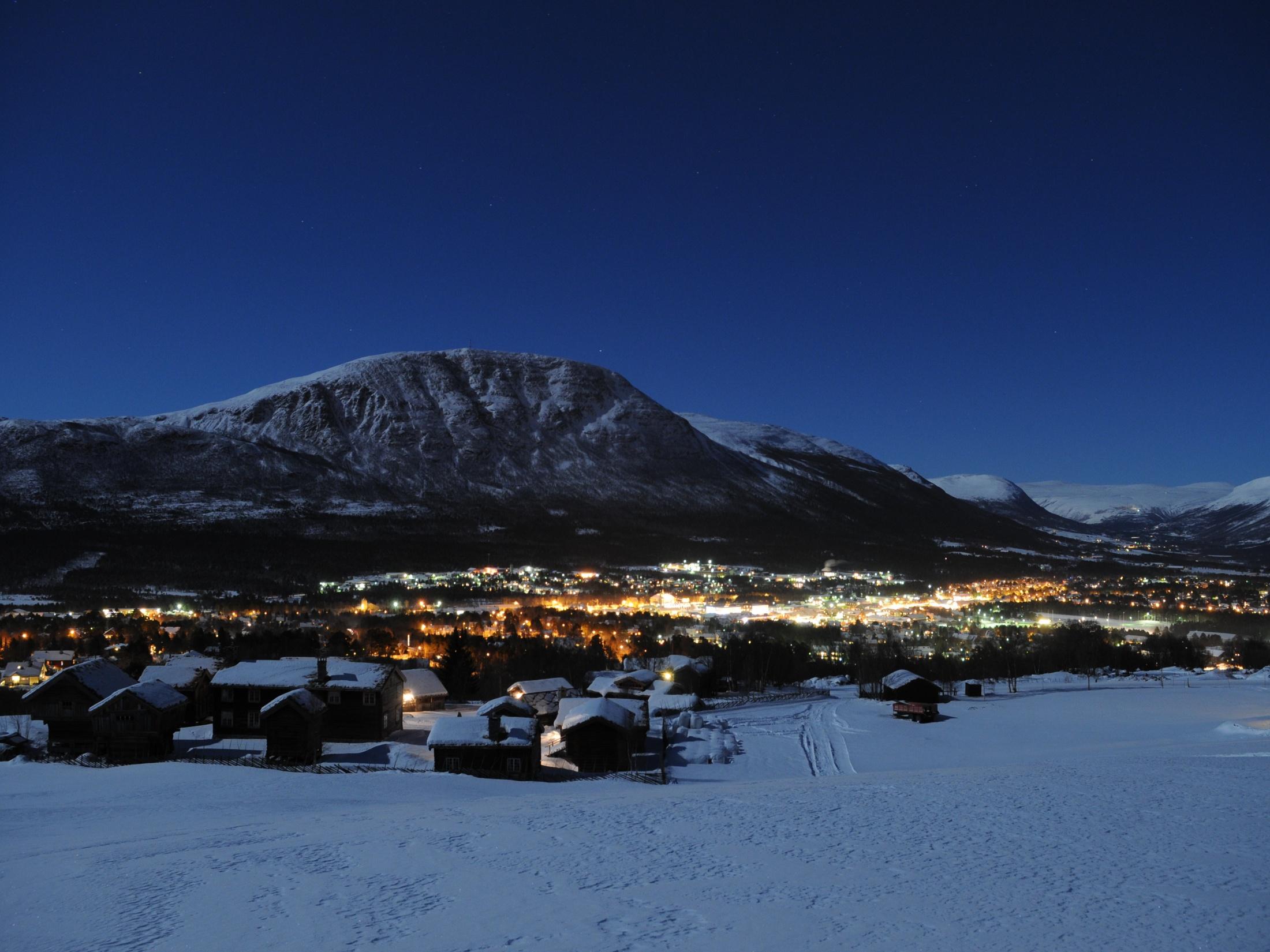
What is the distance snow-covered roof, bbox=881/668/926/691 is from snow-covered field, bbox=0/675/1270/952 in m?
22.4

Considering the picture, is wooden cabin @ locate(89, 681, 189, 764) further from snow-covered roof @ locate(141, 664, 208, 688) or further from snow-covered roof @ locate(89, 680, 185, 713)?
snow-covered roof @ locate(141, 664, 208, 688)

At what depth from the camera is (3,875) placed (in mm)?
13531

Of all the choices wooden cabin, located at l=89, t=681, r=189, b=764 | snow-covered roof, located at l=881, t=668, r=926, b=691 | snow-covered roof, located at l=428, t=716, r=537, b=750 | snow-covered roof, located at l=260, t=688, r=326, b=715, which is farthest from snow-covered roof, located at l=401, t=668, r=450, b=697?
snow-covered roof, located at l=881, t=668, r=926, b=691

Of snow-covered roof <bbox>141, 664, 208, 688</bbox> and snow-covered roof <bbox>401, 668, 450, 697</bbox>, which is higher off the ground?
snow-covered roof <bbox>141, 664, 208, 688</bbox>

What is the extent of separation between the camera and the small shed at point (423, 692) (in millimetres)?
48219

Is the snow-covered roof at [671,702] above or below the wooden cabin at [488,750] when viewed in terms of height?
below

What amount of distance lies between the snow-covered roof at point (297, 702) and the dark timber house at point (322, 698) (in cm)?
→ 356

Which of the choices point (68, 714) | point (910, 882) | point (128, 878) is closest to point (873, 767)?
point (910, 882)

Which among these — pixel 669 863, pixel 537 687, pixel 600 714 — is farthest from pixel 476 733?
pixel 669 863

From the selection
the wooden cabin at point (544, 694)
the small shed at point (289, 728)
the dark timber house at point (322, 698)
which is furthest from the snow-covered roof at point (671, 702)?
the small shed at point (289, 728)

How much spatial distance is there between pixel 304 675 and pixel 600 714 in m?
15.2

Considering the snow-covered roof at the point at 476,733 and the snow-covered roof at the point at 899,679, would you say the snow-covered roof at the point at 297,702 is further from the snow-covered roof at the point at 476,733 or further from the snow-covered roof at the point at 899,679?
the snow-covered roof at the point at 899,679

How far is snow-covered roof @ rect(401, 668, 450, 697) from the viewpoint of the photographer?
48.5 metres

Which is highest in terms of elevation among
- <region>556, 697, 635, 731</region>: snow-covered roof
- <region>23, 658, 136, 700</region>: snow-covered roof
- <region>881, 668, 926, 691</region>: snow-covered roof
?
<region>23, 658, 136, 700</region>: snow-covered roof
